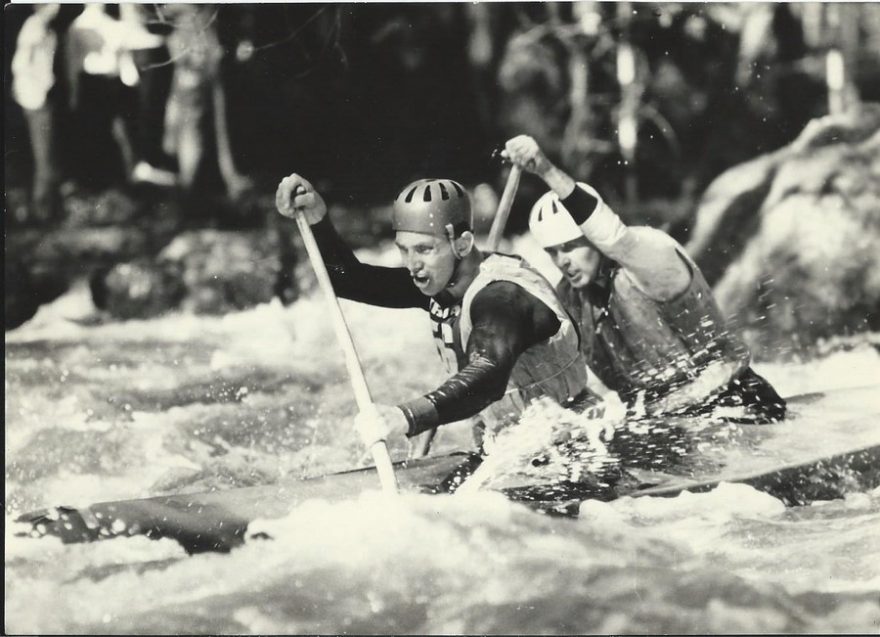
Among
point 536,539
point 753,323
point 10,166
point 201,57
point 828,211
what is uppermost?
point 201,57

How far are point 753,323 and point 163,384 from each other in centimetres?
200

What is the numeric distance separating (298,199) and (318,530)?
3.49 ft

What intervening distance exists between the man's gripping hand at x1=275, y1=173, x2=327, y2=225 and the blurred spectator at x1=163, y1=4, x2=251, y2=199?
121 mm

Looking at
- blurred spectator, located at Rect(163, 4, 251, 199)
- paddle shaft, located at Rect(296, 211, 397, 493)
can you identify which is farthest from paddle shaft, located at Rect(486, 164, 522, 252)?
blurred spectator, located at Rect(163, 4, 251, 199)

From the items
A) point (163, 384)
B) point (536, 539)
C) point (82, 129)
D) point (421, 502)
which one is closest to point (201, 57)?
point (82, 129)

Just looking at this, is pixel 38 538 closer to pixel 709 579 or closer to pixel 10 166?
pixel 10 166

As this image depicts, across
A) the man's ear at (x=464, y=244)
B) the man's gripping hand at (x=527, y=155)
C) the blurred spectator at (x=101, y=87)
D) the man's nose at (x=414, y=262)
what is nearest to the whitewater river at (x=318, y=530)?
the man's nose at (x=414, y=262)

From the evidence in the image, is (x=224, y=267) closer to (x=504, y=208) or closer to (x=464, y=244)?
(x=464, y=244)

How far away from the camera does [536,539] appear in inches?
125

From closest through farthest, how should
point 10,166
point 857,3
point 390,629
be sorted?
point 390,629
point 10,166
point 857,3

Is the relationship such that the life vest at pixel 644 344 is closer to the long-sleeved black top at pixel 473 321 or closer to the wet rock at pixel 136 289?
the long-sleeved black top at pixel 473 321

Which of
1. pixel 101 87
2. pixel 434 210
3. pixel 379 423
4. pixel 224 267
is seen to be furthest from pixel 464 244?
pixel 101 87

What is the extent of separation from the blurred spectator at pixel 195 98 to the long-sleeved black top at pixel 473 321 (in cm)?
40

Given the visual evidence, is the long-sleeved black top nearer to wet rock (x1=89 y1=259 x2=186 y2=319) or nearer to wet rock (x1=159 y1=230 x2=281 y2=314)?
wet rock (x1=159 y1=230 x2=281 y2=314)
